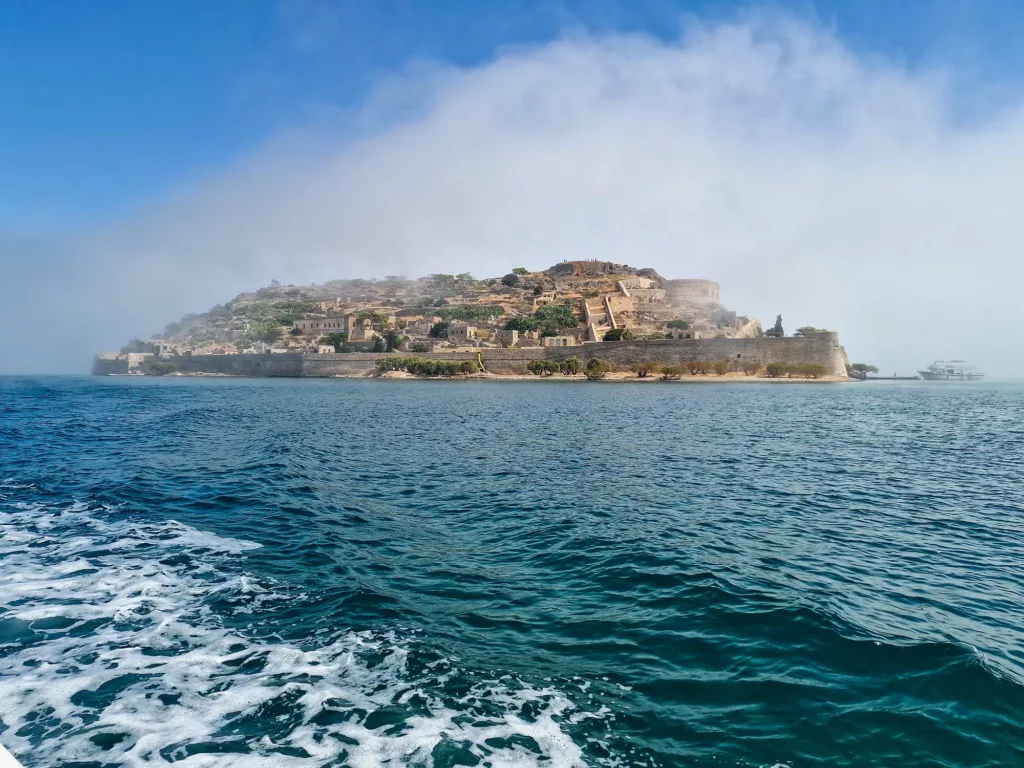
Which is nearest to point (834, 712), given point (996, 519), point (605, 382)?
point (996, 519)

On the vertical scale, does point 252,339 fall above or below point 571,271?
below

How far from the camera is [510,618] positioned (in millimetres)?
5363

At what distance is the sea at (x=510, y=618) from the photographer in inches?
140

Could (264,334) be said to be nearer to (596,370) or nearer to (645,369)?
(596,370)

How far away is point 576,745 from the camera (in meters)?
3.48

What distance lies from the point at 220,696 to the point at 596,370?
63.4 m

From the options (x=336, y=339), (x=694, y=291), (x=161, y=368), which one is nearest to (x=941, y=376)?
(x=694, y=291)

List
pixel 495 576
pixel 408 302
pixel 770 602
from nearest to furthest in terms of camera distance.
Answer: pixel 770 602 < pixel 495 576 < pixel 408 302

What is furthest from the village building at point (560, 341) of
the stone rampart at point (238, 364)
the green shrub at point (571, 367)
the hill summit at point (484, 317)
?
the stone rampart at point (238, 364)

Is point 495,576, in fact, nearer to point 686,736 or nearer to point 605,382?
point 686,736

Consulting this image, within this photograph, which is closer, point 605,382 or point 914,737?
point 914,737

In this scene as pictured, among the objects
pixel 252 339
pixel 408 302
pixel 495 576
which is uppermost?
pixel 408 302

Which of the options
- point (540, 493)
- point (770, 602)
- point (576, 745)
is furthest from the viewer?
point (540, 493)

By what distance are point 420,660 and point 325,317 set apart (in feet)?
339
